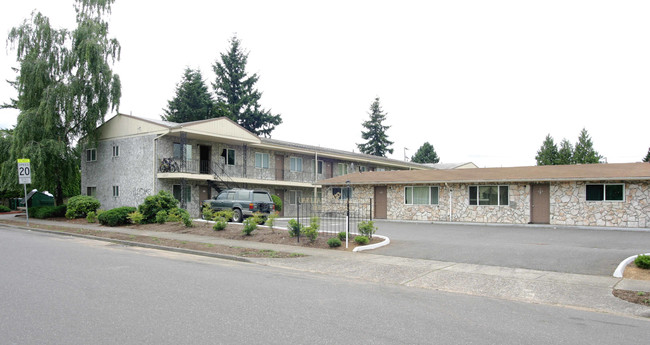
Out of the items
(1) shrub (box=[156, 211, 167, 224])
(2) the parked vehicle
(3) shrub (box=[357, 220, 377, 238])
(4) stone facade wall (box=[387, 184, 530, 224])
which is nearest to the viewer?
(3) shrub (box=[357, 220, 377, 238])

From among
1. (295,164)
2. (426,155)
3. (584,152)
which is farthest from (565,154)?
(295,164)

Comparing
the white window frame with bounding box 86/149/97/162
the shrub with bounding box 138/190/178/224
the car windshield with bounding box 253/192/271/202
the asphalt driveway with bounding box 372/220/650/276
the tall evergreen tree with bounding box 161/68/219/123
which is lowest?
the asphalt driveway with bounding box 372/220/650/276

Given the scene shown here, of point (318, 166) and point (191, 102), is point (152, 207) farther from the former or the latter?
point (191, 102)

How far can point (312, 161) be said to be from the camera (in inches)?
1537

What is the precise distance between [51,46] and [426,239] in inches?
1093

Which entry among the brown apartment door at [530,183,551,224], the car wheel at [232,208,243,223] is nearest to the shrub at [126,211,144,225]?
the car wheel at [232,208,243,223]

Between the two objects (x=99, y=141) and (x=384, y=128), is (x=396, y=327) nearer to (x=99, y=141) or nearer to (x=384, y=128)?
(x=99, y=141)

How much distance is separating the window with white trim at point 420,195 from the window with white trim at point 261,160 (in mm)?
11561

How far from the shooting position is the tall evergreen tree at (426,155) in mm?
84750

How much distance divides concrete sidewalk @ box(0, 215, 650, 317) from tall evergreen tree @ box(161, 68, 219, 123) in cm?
4138

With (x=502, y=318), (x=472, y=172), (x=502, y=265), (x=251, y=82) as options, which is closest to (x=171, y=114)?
(x=251, y=82)

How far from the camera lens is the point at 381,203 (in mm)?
30172

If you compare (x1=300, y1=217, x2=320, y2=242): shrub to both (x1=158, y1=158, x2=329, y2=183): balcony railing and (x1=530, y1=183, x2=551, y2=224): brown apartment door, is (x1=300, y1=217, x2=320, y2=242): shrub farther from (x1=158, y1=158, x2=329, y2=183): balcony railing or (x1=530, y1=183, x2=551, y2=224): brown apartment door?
(x1=158, y1=158, x2=329, y2=183): balcony railing

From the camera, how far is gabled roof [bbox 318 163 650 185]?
2228 cm
